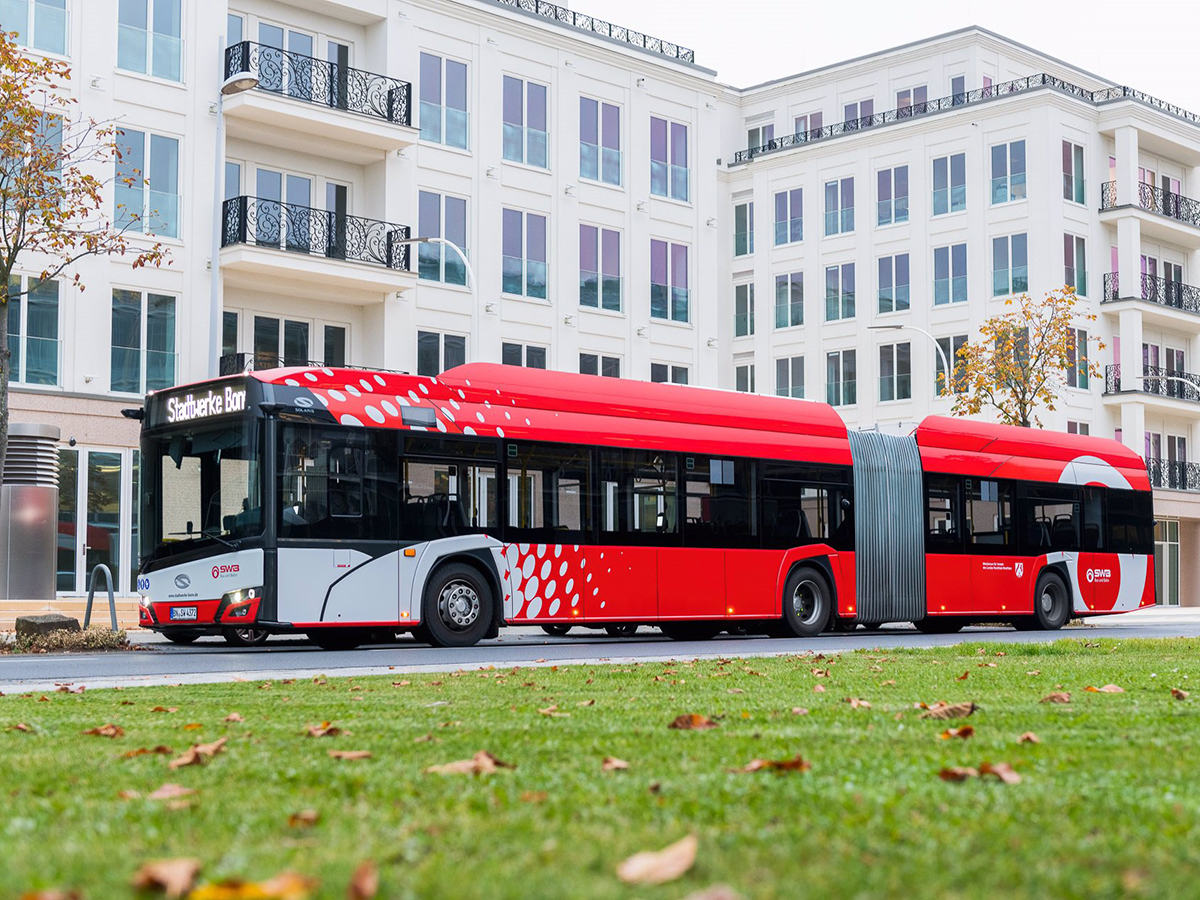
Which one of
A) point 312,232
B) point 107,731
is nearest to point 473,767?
point 107,731

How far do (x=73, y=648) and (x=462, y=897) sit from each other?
16678 millimetres

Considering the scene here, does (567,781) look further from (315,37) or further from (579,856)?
(315,37)

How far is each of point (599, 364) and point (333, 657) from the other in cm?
2468

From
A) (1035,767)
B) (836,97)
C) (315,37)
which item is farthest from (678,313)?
(1035,767)

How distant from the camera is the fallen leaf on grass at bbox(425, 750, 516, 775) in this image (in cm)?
514

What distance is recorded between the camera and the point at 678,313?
43.0m

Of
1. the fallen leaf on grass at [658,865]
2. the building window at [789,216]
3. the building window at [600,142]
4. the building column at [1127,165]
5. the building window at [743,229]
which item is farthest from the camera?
the building window at [743,229]

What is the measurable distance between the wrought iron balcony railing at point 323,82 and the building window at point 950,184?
80.5ft

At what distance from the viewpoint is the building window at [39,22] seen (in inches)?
1197

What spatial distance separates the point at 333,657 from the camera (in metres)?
16.8

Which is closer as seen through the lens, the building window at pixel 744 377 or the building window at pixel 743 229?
the building window at pixel 744 377

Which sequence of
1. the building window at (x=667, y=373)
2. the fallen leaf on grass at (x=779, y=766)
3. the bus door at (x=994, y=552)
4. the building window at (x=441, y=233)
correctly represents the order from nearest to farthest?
the fallen leaf on grass at (x=779, y=766) → the bus door at (x=994, y=552) → the building window at (x=441, y=233) → the building window at (x=667, y=373)

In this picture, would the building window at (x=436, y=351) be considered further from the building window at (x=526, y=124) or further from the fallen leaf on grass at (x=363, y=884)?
the fallen leaf on grass at (x=363, y=884)

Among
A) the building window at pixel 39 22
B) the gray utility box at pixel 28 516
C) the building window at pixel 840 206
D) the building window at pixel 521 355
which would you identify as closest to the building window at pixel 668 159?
the building window at pixel 521 355
